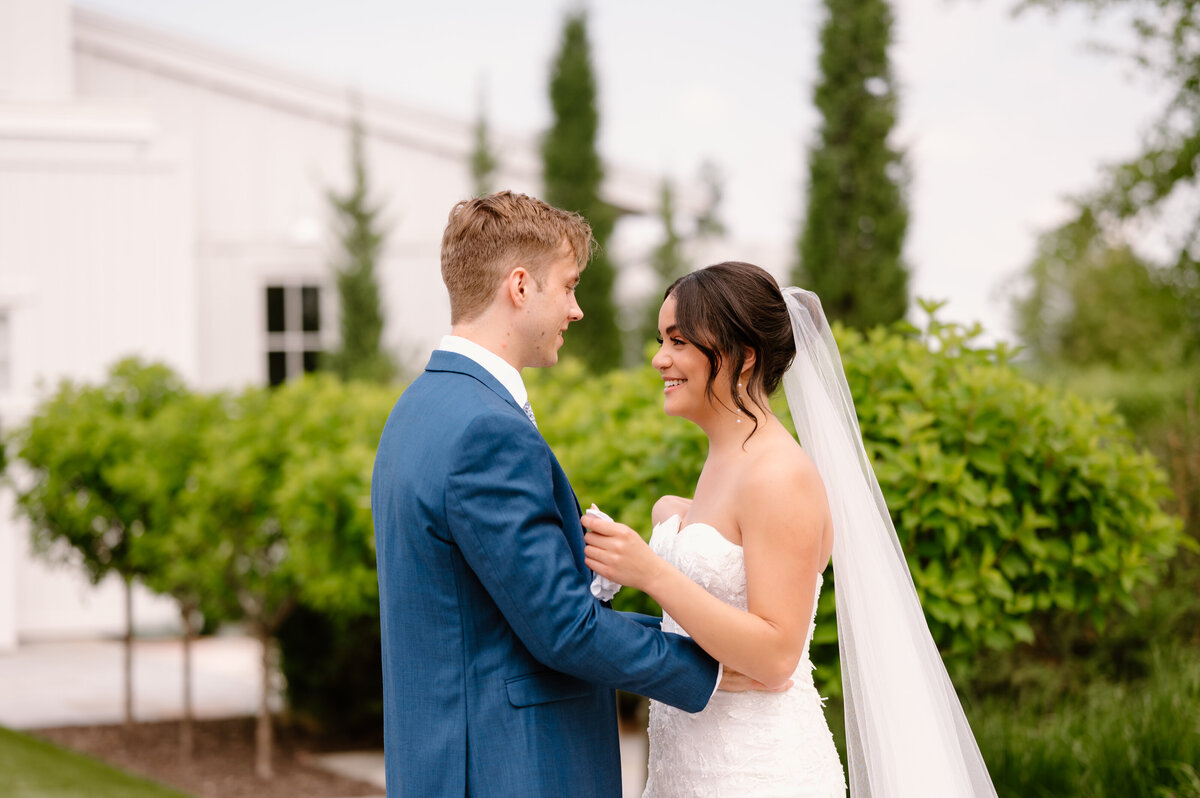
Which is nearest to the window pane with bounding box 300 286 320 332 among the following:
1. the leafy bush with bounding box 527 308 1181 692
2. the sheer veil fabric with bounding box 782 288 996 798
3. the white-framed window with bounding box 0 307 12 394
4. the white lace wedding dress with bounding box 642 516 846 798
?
the white-framed window with bounding box 0 307 12 394

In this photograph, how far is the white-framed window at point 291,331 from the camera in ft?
48.5

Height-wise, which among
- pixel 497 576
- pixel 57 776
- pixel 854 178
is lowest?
pixel 57 776

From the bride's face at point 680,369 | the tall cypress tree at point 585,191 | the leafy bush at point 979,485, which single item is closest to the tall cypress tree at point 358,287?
the tall cypress tree at point 585,191

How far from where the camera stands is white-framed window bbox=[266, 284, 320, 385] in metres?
14.8

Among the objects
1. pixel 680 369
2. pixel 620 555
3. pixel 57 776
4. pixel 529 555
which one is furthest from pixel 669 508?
pixel 57 776

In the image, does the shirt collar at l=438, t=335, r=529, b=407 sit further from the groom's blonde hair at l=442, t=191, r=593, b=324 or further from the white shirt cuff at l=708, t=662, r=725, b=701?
the white shirt cuff at l=708, t=662, r=725, b=701

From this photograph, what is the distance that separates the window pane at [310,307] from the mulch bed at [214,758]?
685 centimetres

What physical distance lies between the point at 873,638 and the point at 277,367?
1298 cm

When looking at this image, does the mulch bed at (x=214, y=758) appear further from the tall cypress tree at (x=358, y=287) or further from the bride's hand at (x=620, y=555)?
the tall cypress tree at (x=358, y=287)

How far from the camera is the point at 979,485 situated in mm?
4180

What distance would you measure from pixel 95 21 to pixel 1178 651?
47.1 ft

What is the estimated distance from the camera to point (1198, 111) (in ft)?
26.5

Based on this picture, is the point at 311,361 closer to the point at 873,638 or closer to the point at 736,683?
the point at 873,638

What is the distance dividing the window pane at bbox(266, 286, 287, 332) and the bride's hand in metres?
13.2
